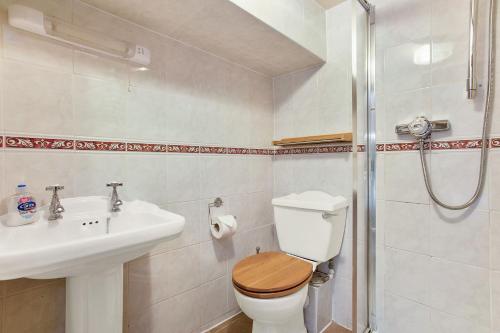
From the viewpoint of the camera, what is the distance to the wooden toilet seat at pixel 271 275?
1130 millimetres

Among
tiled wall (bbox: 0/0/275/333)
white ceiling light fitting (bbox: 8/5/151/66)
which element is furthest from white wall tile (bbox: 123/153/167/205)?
white ceiling light fitting (bbox: 8/5/151/66)

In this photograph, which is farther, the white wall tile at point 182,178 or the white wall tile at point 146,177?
the white wall tile at point 182,178

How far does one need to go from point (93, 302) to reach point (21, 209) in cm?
41

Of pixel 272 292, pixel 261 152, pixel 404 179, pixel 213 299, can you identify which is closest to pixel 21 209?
pixel 272 292

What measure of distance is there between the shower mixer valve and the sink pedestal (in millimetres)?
1494

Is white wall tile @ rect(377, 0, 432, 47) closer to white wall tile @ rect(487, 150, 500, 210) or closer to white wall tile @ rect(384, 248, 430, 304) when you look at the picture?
white wall tile @ rect(487, 150, 500, 210)

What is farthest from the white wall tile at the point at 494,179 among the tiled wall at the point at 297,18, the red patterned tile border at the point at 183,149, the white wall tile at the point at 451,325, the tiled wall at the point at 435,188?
the red patterned tile border at the point at 183,149

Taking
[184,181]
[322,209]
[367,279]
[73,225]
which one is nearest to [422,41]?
[322,209]

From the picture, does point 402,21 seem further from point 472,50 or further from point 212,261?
point 212,261

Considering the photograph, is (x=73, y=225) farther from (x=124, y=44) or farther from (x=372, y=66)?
(x=372, y=66)

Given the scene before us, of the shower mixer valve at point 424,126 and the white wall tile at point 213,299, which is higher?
the shower mixer valve at point 424,126

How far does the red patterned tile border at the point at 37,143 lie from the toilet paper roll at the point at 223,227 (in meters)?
0.85

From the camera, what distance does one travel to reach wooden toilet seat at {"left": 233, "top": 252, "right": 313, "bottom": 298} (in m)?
1.13

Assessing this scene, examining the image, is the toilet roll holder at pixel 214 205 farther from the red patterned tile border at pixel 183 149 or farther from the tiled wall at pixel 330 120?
the tiled wall at pixel 330 120
